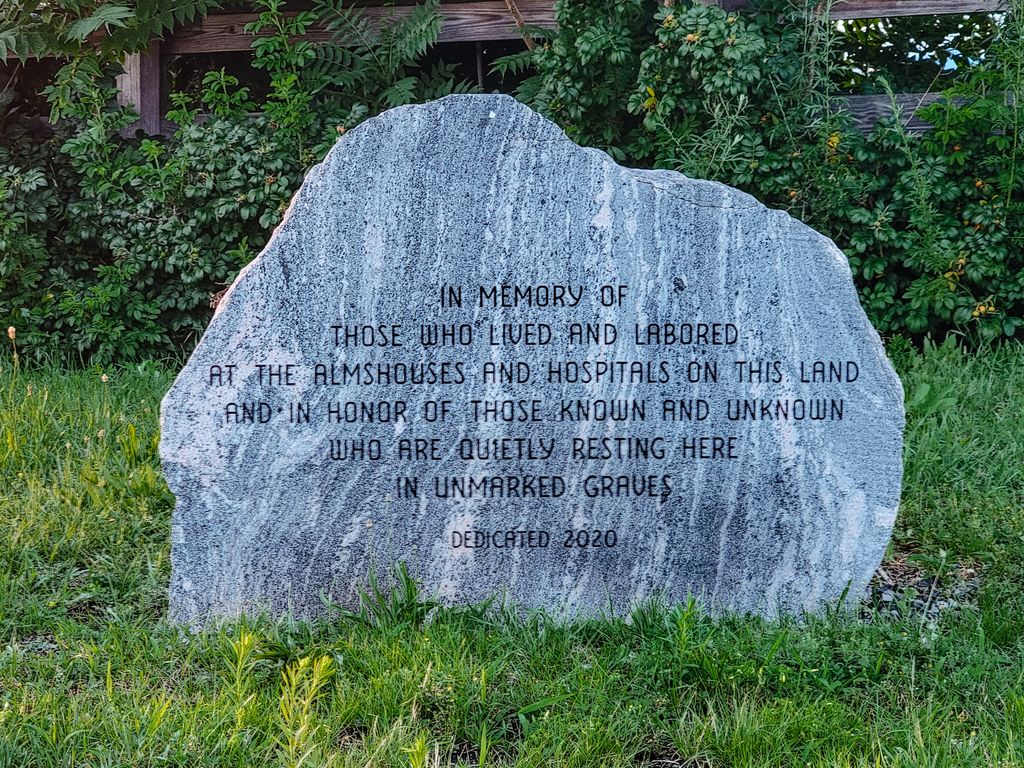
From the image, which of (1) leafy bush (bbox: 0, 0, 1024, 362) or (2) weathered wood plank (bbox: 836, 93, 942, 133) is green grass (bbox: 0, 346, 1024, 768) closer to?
(1) leafy bush (bbox: 0, 0, 1024, 362)

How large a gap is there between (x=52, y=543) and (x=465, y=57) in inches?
175

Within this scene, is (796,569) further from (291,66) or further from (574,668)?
(291,66)

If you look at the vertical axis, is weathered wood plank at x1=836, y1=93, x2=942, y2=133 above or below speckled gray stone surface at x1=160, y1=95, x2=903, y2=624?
above

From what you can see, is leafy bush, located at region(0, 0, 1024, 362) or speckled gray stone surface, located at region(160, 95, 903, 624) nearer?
speckled gray stone surface, located at region(160, 95, 903, 624)

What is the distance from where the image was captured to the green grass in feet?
8.60

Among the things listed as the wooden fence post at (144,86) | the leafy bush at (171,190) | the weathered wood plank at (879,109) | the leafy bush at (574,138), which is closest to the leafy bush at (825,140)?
the leafy bush at (574,138)

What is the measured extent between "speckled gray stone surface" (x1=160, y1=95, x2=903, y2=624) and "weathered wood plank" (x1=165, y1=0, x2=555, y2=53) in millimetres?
3295

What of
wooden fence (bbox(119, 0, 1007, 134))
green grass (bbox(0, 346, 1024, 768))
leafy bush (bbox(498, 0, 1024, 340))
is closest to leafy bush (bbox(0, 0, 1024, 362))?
leafy bush (bbox(498, 0, 1024, 340))

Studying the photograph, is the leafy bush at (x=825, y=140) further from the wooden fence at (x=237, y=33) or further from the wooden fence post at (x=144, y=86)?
the wooden fence post at (x=144, y=86)

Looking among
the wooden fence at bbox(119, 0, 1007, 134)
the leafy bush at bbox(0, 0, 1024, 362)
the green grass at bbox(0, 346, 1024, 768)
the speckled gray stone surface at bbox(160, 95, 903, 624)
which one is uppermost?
the wooden fence at bbox(119, 0, 1007, 134)

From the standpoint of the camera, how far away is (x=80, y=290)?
6.21 metres

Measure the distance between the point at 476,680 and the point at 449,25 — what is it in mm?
4595

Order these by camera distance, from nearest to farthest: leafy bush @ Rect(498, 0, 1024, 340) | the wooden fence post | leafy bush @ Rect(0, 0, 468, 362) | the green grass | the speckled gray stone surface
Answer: the green grass < the speckled gray stone surface < leafy bush @ Rect(498, 0, 1024, 340) < leafy bush @ Rect(0, 0, 468, 362) < the wooden fence post

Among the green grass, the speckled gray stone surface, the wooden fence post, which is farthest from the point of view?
the wooden fence post
